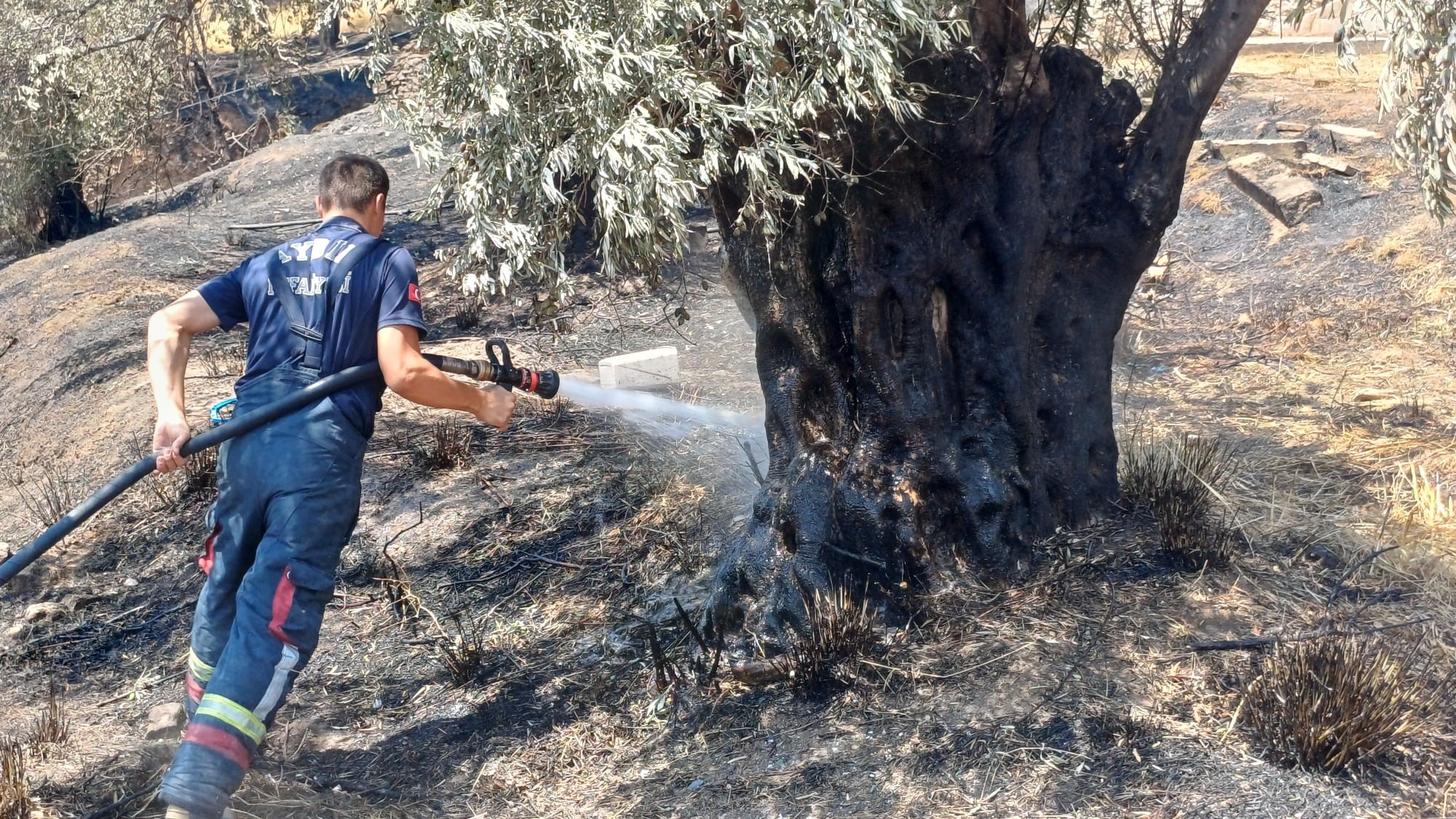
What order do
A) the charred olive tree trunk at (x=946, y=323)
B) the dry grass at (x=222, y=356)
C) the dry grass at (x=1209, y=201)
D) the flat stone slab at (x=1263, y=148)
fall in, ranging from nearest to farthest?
the charred olive tree trunk at (x=946, y=323)
the dry grass at (x=222, y=356)
the dry grass at (x=1209, y=201)
the flat stone slab at (x=1263, y=148)

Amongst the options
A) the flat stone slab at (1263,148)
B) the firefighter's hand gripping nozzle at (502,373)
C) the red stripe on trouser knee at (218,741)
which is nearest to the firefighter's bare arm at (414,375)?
the firefighter's hand gripping nozzle at (502,373)

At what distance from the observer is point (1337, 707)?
12.0 ft

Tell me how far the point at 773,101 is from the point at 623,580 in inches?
102

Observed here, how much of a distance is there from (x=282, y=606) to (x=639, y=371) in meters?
4.28

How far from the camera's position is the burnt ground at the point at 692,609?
12.9 ft

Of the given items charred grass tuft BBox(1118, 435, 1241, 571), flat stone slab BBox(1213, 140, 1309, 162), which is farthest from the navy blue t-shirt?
flat stone slab BBox(1213, 140, 1309, 162)

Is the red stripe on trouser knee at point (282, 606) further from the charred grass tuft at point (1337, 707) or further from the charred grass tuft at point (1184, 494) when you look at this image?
the charred grass tuft at point (1184, 494)

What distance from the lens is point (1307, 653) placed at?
3.81 meters

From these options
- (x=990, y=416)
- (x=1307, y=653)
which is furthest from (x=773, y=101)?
(x=1307, y=653)

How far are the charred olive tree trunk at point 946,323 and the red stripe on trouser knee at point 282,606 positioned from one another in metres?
1.65

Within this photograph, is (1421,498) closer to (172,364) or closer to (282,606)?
(282,606)

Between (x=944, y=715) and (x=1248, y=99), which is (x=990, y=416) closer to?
(x=944, y=715)

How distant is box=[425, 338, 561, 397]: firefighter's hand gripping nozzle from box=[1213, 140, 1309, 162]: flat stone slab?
10035 millimetres

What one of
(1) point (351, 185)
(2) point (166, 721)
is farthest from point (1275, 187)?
(2) point (166, 721)
